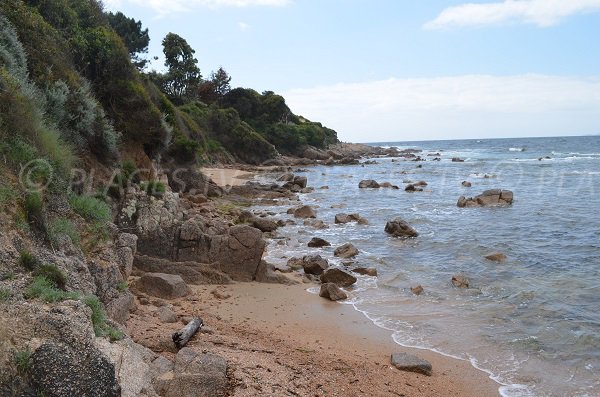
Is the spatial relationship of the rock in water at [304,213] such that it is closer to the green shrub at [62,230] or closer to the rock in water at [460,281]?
the rock in water at [460,281]

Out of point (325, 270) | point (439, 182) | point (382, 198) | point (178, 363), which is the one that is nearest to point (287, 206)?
point (382, 198)

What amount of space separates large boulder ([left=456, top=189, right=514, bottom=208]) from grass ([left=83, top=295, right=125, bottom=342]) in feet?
75.0

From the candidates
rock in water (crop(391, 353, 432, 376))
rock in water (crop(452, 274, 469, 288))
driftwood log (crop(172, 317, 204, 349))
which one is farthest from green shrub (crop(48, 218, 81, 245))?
rock in water (crop(452, 274, 469, 288))

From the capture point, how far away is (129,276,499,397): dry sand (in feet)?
20.8

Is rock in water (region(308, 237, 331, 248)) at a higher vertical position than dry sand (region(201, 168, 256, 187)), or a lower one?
lower

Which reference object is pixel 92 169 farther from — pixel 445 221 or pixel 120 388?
pixel 445 221

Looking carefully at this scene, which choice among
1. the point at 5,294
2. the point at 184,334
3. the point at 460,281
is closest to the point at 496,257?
the point at 460,281

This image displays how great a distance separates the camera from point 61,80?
1127 cm

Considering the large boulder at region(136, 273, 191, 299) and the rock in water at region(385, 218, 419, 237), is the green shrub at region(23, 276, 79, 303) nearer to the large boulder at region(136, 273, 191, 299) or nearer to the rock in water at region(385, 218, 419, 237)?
the large boulder at region(136, 273, 191, 299)

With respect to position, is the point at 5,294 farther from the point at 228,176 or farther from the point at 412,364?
the point at 228,176

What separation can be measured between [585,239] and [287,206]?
1386cm

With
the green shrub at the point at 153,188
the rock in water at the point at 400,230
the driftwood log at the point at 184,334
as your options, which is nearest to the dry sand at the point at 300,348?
the driftwood log at the point at 184,334

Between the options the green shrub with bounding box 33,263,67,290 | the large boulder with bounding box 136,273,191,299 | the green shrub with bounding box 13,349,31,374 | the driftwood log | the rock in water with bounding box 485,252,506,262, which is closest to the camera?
the green shrub with bounding box 13,349,31,374

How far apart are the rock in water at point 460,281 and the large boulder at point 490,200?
1412 centimetres
